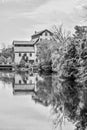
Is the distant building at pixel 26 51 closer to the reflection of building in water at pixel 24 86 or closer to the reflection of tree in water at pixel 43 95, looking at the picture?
the reflection of building in water at pixel 24 86

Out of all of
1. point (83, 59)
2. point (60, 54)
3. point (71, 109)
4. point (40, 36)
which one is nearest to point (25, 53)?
point (40, 36)

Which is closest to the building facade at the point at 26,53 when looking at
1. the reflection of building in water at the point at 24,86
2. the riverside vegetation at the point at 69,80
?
the riverside vegetation at the point at 69,80

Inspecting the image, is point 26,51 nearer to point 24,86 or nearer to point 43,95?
point 24,86

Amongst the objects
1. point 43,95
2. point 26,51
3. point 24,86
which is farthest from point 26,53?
point 43,95

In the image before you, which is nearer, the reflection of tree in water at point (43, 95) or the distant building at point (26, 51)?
the reflection of tree in water at point (43, 95)

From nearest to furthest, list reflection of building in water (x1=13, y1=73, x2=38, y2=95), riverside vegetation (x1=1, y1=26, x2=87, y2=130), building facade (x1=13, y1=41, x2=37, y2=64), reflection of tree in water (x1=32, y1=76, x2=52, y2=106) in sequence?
riverside vegetation (x1=1, y1=26, x2=87, y2=130), reflection of tree in water (x1=32, y1=76, x2=52, y2=106), reflection of building in water (x1=13, y1=73, x2=38, y2=95), building facade (x1=13, y1=41, x2=37, y2=64)

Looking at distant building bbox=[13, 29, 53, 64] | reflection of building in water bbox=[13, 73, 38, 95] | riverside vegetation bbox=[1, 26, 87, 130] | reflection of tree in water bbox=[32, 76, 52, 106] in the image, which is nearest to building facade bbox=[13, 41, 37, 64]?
distant building bbox=[13, 29, 53, 64]

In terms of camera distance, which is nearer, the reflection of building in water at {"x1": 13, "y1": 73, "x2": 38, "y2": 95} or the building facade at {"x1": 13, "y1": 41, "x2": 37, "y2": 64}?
the reflection of building in water at {"x1": 13, "y1": 73, "x2": 38, "y2": 95}

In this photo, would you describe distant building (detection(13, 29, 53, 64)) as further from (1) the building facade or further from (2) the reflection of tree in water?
(2) the reflection of tree in water

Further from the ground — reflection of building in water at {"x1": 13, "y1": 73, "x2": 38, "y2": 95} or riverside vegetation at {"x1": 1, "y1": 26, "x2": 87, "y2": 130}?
riverside vegetation at {"x1": 1, "y1": 26, "x2": 87, "y2": 130}

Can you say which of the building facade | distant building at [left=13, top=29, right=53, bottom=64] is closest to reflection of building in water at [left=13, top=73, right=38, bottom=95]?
distant building at [left=13, top=29, right=53, bottom=64]

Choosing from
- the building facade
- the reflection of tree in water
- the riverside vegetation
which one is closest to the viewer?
the riverside vegetation

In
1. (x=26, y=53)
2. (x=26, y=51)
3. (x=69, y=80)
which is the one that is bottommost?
(x=69, y=80)

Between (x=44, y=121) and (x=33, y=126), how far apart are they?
4.81 ft
